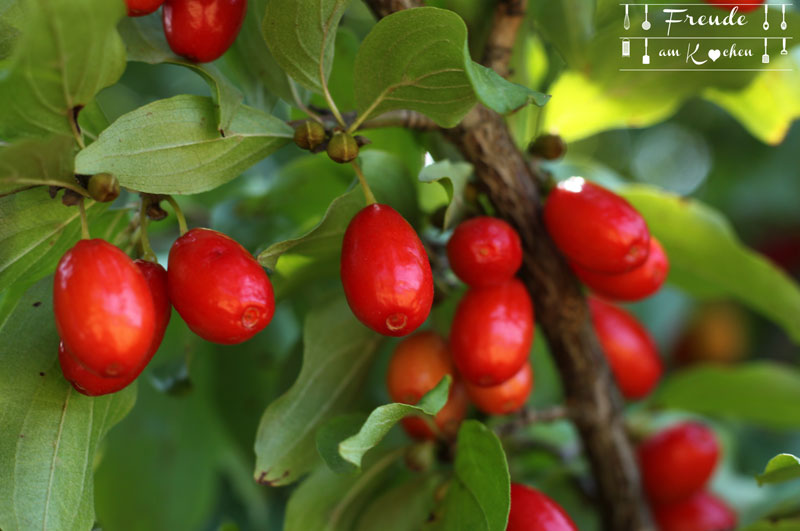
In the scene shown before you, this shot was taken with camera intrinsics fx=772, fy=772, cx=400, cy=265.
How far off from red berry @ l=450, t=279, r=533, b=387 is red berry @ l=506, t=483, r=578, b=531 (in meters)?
0.18

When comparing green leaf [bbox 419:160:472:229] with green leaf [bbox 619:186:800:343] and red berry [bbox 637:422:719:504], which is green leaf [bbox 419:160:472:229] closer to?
green leaf [bbox 619:186:800:343]

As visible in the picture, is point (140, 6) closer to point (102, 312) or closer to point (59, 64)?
point (59, 64)

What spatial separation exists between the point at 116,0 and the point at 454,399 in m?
0.82

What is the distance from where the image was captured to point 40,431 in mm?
998

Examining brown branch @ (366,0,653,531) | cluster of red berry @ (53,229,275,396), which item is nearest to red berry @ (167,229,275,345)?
cluster of red berry @ (53,229,275,396)

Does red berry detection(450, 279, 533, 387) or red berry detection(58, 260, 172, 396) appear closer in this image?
red berry detection(58, 260, 172, 396)

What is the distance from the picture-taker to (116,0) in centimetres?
77

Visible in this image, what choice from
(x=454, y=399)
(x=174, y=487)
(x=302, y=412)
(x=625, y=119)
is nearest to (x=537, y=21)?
(x=625, y=119)

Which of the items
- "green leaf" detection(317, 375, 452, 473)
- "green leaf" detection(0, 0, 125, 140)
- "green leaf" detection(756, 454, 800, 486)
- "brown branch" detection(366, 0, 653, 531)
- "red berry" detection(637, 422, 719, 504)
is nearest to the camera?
"green leaf" detection(0, 0, 125, 140)

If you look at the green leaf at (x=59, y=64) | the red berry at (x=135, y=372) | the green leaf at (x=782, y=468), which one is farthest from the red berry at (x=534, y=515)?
the green leaf at (x=59, y=64)

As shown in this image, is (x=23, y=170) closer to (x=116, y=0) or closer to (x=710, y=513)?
(x=116, y=0)

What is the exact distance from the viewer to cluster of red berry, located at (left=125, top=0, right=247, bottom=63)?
98 cm

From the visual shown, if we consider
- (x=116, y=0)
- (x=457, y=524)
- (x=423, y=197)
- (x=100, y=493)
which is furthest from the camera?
(x=100, y=493)

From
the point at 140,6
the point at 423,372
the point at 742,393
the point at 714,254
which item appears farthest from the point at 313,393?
the point at 742,393
